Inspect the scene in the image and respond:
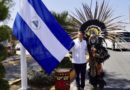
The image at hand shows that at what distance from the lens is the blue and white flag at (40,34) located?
11062mm

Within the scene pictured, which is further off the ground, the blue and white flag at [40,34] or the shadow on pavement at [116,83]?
the blue and white flag at [40,34]

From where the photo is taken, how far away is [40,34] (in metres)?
11.2

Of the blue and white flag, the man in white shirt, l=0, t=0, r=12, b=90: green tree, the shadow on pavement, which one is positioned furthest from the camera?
the shadow on pavement

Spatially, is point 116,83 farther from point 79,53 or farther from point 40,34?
point 40,34

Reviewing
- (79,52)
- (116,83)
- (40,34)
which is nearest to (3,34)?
(40,34)

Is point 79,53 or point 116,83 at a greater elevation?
point 79,53

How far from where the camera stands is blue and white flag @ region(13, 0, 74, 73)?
36.3 feet

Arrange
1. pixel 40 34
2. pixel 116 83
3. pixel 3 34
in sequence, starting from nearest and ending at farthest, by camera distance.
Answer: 1. pixel 3 34
2. pixel 40 34
3. pixel 116 83

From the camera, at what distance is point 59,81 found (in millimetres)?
12242

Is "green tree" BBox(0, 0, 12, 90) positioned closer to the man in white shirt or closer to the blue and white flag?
the blue and white flag

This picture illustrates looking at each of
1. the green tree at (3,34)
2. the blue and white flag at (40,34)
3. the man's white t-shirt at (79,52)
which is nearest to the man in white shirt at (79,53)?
the man's white t-shirt at (79,52)

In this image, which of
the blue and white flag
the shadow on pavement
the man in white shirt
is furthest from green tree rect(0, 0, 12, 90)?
the shadow on pavement

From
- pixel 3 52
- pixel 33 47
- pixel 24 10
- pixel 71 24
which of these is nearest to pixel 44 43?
pixel 33 47

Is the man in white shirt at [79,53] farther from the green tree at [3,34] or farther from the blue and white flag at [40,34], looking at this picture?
the green tree at [3,34]
